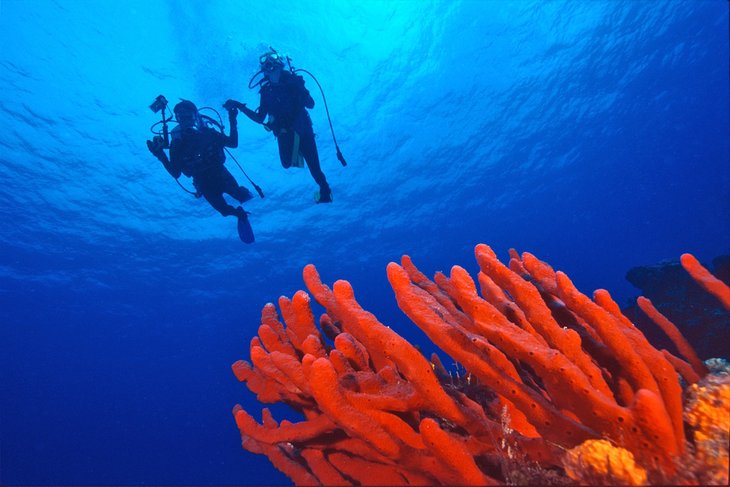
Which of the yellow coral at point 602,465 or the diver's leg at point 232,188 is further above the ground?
the diver's leg at point 232,188

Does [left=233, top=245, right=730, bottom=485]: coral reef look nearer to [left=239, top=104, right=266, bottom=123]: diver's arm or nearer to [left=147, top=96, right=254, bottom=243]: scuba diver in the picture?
[left=239, top=104, right=266, bottom=123]: diver's arm

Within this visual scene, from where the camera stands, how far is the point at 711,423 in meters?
1.64

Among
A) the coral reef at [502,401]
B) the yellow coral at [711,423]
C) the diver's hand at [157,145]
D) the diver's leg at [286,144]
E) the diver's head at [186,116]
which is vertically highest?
the diver's head at [186,116]

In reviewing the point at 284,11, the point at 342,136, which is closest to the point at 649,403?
the point at 284,11

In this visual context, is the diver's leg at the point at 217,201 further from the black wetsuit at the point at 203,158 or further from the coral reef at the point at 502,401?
the coral reef at the point at 502,401

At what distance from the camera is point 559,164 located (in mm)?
35688

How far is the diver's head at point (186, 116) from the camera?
9.29 m

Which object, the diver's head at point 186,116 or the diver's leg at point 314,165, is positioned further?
the diver's leg at point 314,165

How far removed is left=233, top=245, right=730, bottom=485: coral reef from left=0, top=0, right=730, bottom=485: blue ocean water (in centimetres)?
1902

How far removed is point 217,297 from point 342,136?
77.6ft

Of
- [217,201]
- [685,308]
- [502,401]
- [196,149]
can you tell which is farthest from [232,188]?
[685,308]

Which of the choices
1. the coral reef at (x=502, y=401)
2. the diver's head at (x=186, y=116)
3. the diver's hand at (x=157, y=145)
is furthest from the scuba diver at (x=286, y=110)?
the coral reef at (x=502, y=401)

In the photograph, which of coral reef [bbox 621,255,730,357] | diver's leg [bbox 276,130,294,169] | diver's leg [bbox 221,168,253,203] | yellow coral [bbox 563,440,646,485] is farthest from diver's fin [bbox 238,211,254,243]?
yellow coral [bbox 563,440,646,485]

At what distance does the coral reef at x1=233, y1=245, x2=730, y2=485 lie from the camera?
1488 mm
